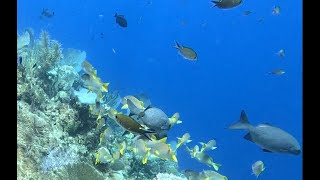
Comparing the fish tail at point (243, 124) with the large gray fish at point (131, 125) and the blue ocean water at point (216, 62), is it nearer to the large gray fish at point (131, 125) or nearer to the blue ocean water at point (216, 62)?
the large gray fish at point (131, 125)

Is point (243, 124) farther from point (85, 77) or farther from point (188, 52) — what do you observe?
point (85, 77)

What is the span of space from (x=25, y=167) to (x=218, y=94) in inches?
2301

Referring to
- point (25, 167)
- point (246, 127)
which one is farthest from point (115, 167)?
point (246, 127)

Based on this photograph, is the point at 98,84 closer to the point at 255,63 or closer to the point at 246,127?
the point at 246,127

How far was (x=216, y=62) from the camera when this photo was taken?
67750 mm

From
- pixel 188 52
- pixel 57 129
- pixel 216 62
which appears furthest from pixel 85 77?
pixel 216 62

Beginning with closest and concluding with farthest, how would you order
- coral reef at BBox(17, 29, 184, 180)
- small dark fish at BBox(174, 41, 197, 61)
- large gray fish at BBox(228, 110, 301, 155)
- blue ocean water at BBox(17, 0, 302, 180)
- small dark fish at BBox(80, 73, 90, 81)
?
large gray fish at BBox(228, 110, 301, 155), coral reef at BBox(17, 29, 184, 180), small dark fish at BBox(80, 73, 90, 81), small dark fish at BBox(174, 41, 197, 61), blue ocean water at BBox(17, 0, 302, 180)

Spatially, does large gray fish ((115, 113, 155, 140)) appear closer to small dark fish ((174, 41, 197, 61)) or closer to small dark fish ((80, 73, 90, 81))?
small dark fish ((80, 73, 90, 81))

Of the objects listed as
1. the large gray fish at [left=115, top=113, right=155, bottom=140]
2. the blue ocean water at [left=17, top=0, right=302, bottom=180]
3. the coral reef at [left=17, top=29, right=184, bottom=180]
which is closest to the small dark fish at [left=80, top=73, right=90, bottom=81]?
the coral reef at [left=17, top=29, right=184, bottom=180]

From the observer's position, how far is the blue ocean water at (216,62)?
5753 centimetres

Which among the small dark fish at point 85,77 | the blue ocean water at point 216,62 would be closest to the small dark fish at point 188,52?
the small dark fish at point 85,77

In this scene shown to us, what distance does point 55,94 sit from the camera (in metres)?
7.73

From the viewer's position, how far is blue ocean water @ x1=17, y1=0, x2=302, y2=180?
57.5 meters
